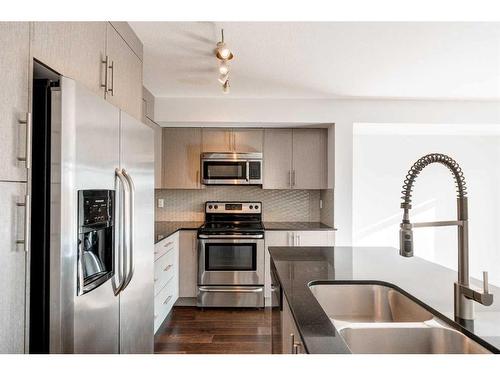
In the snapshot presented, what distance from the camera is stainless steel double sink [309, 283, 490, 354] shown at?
40.2 inches

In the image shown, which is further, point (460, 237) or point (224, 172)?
point (224, 172)

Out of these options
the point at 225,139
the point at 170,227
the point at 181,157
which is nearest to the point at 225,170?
the point at 225,139

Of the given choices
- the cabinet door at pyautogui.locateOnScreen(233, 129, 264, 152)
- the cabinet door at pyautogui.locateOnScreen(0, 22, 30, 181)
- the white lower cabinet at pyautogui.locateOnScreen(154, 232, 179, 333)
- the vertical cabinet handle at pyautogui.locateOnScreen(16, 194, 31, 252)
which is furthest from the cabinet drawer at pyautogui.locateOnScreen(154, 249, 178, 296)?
the cabinet door at pyautogui.locateOnScreen(0, 22, 30, 181)

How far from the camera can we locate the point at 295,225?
410 centimetres

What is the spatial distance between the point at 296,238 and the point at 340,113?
4.79ft

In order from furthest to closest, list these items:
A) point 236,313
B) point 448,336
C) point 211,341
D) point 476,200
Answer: point 476,200, point 236,313, point 211,341, point 448,336

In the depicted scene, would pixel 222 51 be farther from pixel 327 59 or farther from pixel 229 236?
pixel 229 236

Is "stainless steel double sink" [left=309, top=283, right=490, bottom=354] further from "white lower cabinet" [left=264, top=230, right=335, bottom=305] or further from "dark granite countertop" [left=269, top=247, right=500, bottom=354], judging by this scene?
"white lower cabinet" [left=264, top=230, right=335, bottom=305]

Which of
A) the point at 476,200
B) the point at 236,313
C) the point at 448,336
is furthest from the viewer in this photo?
the point at 476,200

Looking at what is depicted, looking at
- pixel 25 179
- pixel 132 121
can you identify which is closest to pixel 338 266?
pixel 132 121
